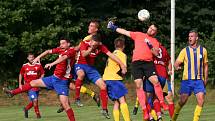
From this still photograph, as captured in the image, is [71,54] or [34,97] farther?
[34,97]

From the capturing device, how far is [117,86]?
14.7m

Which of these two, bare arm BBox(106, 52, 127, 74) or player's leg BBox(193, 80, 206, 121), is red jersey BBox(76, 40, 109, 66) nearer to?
bare arm BBox(106, 52, 127, 74)

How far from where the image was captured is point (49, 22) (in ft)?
119

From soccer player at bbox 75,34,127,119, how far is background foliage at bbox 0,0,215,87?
17.9m

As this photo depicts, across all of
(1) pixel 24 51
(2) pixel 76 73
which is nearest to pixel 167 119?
(2) pixel 76 73

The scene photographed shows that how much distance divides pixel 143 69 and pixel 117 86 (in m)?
0.82

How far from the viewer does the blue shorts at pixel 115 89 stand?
14586 mm

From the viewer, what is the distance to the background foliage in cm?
3488

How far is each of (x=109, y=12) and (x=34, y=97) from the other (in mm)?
20229

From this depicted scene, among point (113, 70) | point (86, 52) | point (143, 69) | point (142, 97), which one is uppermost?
point (86, 52)

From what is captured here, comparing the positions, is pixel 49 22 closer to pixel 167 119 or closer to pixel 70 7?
pixel 70 7

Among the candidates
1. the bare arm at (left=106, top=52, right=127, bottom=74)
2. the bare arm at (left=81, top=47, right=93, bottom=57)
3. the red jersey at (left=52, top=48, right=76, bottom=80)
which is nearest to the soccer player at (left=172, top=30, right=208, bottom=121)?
the bare arm at (left=106, top=52, right=127, bottom=74)

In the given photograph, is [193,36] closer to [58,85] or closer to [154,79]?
[154,79]

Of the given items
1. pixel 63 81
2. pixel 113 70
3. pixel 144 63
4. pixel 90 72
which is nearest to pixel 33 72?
pixel 90 72
